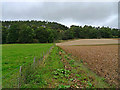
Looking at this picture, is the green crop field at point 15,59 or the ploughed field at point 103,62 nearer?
the ploughed field at point 103,62

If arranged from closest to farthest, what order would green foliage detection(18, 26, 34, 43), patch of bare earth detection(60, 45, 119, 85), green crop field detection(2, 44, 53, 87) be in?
1. patch of bare earth detection(60, 45, 119, 85)
2. green crop field detection(2, 44, 53, 87)
3. green foliage detection(18, 26, 34, 43)

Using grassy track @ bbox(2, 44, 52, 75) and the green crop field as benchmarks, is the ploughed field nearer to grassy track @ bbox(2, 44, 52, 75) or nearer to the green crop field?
the green crop field

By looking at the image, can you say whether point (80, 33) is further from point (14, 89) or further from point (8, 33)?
point (14, 89)

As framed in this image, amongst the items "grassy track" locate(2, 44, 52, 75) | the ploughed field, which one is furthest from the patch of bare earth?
"grassy track" locate(2, 44, 52, 75)

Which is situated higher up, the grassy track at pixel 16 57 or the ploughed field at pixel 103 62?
the grassy track at pixel 16 57

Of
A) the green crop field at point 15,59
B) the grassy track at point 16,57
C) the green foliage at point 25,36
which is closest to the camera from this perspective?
the green crop field at point 15,59

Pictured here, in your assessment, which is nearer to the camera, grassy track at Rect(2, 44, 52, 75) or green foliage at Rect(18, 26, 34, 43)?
grassy track at Rect(2, 44, 52, 75)

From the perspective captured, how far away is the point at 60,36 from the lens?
84.9 metres

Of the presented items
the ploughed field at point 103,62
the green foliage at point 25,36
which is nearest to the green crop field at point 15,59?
the ploughed field at point 103,62

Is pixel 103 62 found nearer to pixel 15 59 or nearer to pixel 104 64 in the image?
pixel 104 64

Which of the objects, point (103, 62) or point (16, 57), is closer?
point (103, 62)

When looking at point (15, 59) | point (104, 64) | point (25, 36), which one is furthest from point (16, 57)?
point (25, 36)

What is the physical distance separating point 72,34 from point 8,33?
54.2 m

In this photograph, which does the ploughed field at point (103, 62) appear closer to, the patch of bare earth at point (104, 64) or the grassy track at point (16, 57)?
the patch of bare earth at point (104, 64)
